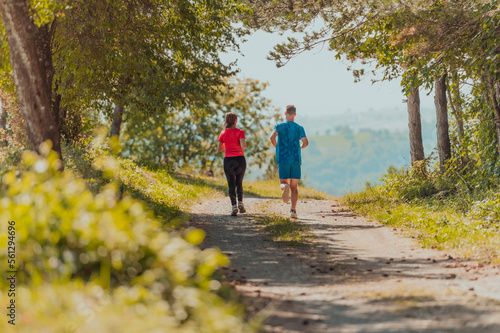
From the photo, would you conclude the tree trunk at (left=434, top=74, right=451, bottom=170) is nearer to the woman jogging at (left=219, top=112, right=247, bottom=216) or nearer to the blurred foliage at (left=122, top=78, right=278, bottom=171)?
the woman jogging at (left=219, top=112, right=247, bottom=216)

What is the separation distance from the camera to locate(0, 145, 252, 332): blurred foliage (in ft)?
12.7

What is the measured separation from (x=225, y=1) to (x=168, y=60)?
213 centimetres

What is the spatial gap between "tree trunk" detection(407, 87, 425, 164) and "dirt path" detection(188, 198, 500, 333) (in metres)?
6.30

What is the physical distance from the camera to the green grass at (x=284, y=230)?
9148 mm

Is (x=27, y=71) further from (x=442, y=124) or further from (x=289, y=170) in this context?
(x=442, y=124)

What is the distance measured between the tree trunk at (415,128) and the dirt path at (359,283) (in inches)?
248

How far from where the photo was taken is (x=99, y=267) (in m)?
4.68

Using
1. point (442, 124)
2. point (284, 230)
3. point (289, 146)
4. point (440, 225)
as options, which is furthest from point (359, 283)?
point (442, 124)

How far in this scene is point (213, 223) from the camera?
11.4 meters

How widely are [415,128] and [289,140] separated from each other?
587 cm

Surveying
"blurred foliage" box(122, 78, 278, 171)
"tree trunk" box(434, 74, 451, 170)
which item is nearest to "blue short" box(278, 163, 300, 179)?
"tree trunk" box(434, 74, 451, 170)

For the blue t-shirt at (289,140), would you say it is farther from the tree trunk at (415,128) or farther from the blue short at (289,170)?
the tree trunk at (415,128)

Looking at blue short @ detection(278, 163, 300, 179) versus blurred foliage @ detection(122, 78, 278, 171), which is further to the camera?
blurred foliage @ detection(122, 78, 278, 171)

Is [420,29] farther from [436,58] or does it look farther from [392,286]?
[392,286]
